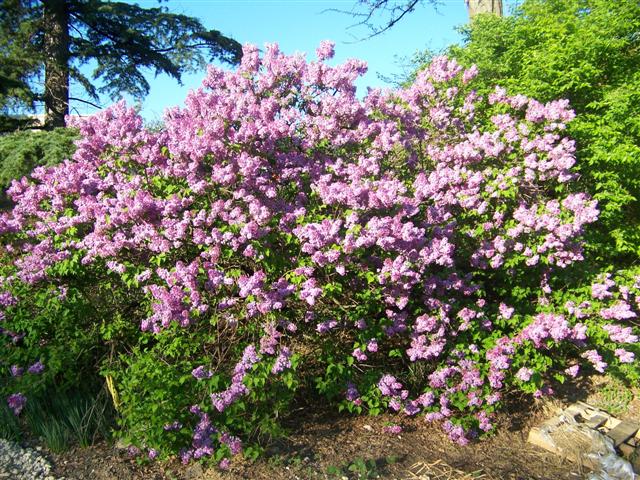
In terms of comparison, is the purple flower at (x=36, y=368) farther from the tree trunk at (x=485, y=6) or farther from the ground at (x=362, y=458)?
the tree trunk at (x=485, y=6)

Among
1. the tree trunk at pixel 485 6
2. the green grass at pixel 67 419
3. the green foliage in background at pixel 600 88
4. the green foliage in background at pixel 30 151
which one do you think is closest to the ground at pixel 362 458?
the green grass at pixel 67 419

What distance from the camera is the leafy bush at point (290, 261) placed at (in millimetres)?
3285

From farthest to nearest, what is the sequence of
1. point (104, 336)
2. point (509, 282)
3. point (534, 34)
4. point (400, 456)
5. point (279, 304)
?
point (534, 34) → point (509, 282) → point (104, 336) → point (400, 456) → point (279, 304)

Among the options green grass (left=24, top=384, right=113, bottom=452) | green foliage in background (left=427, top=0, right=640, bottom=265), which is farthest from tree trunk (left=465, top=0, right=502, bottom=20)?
green grass (left=24, top=384, right=113, bottom=452)

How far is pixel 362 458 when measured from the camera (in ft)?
11.2

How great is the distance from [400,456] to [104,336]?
230 centimetres

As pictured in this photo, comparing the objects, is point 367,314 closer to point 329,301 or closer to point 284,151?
point 329,301

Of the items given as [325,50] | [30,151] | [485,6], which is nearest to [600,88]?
[325,50]

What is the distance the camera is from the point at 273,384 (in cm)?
325

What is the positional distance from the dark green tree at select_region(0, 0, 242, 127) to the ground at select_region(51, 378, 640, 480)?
31.6 ft

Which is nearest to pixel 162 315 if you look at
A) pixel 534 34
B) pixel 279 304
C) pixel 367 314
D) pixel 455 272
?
pixel 279 304

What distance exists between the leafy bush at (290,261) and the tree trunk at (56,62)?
8.10 metres

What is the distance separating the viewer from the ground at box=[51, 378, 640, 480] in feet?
10.6

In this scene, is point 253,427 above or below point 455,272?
below
